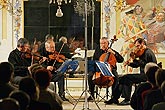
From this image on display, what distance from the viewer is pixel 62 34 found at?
11.2 metres

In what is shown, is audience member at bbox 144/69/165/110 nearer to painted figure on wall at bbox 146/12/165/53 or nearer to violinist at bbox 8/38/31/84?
violinist at bbox 8/38/31/84

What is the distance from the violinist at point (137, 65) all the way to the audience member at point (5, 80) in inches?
136

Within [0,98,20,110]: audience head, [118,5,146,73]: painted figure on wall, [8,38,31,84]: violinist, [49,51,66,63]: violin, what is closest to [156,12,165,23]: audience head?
[118,5,146,73]: painted figure on wall

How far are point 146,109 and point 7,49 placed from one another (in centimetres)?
700

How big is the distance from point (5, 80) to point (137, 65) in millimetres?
3681

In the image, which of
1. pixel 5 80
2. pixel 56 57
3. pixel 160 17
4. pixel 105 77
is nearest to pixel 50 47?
pixel 56 57

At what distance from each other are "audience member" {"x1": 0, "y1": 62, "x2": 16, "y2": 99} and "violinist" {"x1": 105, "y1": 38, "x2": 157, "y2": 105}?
346cm

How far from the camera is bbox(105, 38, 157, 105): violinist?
7726 mm

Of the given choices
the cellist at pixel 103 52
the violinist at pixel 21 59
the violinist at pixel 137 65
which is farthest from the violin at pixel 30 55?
the violinist at pixel 137 65

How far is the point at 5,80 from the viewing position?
14.8 ft

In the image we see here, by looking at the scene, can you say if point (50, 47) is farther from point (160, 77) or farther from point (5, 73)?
point (160, 77)

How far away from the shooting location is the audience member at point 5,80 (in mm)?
4305

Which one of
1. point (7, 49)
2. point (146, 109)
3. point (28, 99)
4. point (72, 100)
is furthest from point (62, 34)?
point (28, 99)

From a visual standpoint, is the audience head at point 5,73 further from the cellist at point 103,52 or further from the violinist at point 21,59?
the cellist at point 103,52
